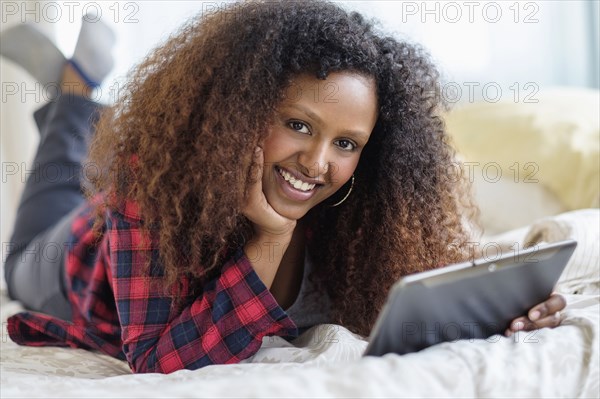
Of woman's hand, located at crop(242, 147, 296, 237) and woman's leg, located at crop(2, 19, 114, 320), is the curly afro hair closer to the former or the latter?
woman's hand, located at crop(242, 147, 296, 237)

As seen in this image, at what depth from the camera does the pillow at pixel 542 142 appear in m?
1.75

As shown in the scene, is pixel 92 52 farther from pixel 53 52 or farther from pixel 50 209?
pixel 50 209

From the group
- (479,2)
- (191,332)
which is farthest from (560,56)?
(191,332)

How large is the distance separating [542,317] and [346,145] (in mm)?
349

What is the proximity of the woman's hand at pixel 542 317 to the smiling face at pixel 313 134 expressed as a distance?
0.31 m

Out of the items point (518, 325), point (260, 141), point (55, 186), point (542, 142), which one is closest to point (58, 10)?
point (55, 186)

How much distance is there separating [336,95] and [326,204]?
0.90ft

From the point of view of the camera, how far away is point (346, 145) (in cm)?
106

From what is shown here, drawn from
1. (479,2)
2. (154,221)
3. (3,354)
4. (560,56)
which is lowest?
(3,354)

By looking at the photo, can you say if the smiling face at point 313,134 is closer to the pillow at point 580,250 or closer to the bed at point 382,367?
the bed at point 382,367

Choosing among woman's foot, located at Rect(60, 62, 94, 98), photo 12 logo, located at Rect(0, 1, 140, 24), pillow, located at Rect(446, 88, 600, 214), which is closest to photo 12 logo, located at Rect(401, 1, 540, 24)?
pillow, located at Rect(446, 88, 600, 214)

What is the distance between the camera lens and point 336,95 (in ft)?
3.28

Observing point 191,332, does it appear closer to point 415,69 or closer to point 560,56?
point 415,69

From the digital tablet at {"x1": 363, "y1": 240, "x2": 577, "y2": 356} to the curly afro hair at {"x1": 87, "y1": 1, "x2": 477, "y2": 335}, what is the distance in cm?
23
